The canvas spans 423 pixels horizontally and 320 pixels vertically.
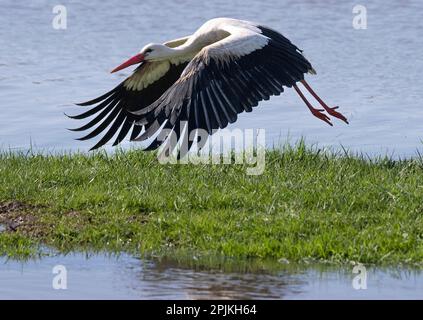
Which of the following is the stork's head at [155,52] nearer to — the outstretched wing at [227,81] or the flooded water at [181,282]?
the outstretched wing at [227,81]

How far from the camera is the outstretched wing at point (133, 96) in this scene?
10656 millimetres

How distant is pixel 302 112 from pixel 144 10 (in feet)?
20.5

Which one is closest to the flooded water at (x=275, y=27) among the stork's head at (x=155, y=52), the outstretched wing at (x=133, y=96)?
the outstretched wing at (x=133, y=96)

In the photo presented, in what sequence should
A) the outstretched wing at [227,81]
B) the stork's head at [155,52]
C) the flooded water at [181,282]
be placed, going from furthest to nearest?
the stork's head at [155,52]
the outstretched wing at [227,81]
the flooded water at [181,282]

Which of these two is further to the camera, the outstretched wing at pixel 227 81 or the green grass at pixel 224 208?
the outstretched wing at pixel 227 81

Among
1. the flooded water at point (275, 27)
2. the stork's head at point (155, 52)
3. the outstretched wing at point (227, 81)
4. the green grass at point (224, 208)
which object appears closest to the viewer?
the green grass at point (224, 208)

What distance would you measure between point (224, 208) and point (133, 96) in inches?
83.3

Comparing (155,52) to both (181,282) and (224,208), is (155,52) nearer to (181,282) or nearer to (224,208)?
(224,208)

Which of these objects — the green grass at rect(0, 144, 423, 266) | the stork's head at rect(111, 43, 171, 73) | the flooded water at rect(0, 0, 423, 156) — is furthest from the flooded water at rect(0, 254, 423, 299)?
the flooded water at rect(0, 0, 423, 156)

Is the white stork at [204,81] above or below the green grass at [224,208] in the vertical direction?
above

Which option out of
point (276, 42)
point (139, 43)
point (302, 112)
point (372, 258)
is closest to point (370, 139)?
point (302, 112)

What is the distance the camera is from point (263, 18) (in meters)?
17.8

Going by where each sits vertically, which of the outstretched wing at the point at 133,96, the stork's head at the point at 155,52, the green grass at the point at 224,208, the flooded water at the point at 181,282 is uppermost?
Result: the stork's head at the point at 155,52

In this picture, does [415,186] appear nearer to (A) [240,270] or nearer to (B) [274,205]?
(B) [274,205]
